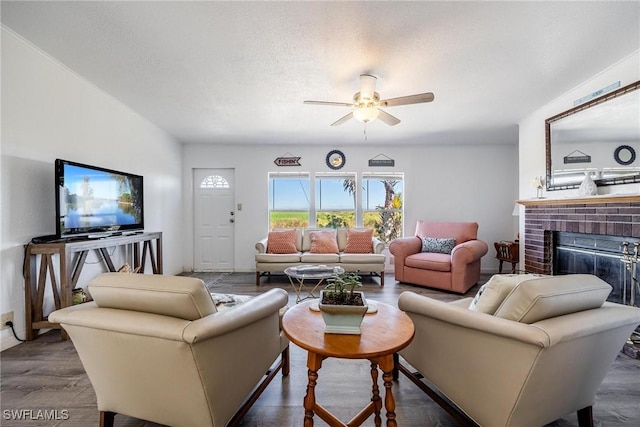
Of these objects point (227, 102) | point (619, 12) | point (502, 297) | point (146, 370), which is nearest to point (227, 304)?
point (146, 370)

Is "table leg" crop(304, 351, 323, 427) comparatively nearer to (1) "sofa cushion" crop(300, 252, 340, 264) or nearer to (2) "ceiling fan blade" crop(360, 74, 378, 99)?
(2) "ceiling fan blade" crop(360, 74, 378, 99)

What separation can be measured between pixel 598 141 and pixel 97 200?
5.20 m

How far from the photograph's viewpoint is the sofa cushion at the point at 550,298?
1129 millimetres

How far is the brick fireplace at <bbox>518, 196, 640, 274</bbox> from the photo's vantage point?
Answer: 2.38m

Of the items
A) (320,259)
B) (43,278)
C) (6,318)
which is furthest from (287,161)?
(6,318)

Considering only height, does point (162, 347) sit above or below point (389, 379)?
above

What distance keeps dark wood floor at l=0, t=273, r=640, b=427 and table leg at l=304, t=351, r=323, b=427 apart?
0.41 metres

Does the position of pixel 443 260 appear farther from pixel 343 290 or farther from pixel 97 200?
pixel 97 200

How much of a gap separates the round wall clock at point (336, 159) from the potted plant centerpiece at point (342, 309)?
159 inches

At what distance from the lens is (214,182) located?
206 inches

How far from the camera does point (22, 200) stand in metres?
2.26

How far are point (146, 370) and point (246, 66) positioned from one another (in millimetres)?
2364

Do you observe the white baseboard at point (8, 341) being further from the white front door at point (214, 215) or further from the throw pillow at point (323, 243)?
the throw pillow at point (323, 243)

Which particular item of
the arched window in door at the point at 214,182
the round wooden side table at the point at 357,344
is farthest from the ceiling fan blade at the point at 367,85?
the arched window in door at the point at 214,182
